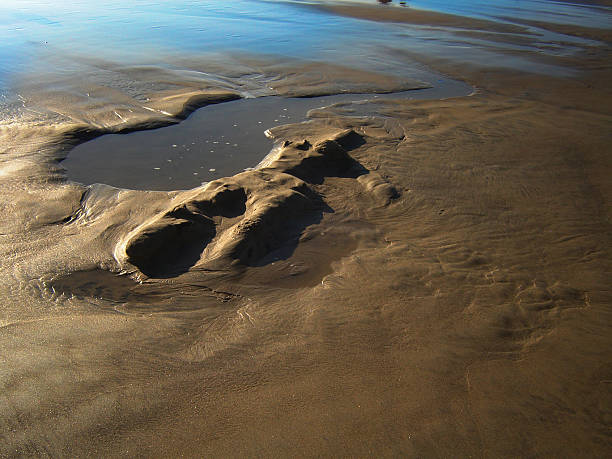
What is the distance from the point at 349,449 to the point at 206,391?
0.92 meters

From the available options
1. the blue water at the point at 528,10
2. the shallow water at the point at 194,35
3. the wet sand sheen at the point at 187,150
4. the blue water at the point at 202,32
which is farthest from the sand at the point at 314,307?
the blue water at the point at 528,10

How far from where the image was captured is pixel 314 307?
3408 mm

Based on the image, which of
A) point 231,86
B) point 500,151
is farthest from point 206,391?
point 231,86

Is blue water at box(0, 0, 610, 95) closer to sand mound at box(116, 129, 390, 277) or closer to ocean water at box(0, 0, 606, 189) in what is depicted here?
ocean water at box(0, 0, 606, 189)

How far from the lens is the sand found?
250 cm

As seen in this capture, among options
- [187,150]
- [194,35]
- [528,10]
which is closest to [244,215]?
[187,150]

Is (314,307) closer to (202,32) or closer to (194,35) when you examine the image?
(194,35)

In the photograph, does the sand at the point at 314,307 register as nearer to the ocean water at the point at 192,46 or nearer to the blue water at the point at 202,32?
the ocean water at the point at 192,46

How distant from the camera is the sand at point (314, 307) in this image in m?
2.50

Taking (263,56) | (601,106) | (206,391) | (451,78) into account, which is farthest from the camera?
(263,56)

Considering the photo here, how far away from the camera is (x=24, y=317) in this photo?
3158 millimetres

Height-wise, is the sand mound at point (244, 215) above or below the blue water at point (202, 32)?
below

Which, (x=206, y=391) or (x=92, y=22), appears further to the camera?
(x=92, y=22)

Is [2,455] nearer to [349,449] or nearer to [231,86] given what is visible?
[349,449]
